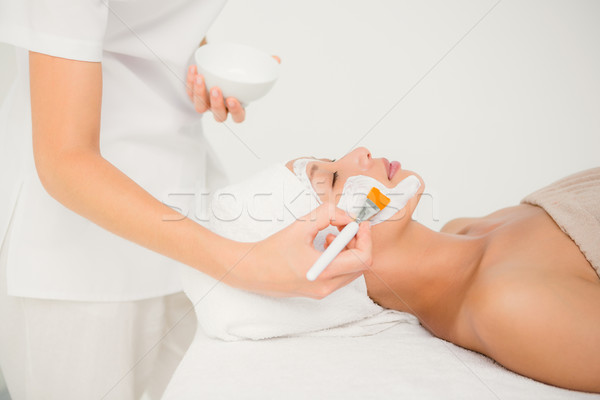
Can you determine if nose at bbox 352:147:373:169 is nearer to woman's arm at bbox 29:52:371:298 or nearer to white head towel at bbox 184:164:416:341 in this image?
white head towel at bbox 184:164:416:341

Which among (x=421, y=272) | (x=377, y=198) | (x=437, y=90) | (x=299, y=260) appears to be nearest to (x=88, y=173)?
(x=299, y=260)

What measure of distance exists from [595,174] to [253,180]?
95 cm

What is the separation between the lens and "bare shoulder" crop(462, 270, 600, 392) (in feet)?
3.01

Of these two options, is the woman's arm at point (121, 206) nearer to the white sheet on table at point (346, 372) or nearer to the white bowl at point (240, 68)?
the white sheet on table at point (346, 372)

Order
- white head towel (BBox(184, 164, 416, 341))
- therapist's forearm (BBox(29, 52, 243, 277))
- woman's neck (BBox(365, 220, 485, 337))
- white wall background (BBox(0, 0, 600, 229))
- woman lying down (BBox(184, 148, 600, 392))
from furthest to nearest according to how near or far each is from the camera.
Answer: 1. white wall background (BBox(0, 0, 600, 229))
2. woman's neck (BBox(365, 220, 485, 337))
3. white head towel (BBox(184, 164, 416, 341))
4. woman lying down (BBox(184, 148, 600, 392))
5. therapist's forearm (BBox(29, 52, 243, 277))

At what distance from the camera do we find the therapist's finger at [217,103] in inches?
45.2

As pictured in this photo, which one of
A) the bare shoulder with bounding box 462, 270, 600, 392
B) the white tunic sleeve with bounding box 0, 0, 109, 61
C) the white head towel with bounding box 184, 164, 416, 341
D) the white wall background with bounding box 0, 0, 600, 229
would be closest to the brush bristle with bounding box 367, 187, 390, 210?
the white head towel with bounding box 184, 164, 416, 341

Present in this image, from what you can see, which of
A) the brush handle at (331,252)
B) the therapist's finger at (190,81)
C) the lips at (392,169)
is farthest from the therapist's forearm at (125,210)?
the lips at (392,169)

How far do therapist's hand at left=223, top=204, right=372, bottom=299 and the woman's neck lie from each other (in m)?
0.31

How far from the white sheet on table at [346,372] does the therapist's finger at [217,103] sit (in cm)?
58

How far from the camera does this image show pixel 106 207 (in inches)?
33.2

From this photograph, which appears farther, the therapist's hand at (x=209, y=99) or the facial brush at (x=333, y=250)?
the therapist's hand at (x=209, y=99)

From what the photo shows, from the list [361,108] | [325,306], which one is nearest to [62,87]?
[325,306]

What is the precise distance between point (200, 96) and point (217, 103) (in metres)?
0.06
